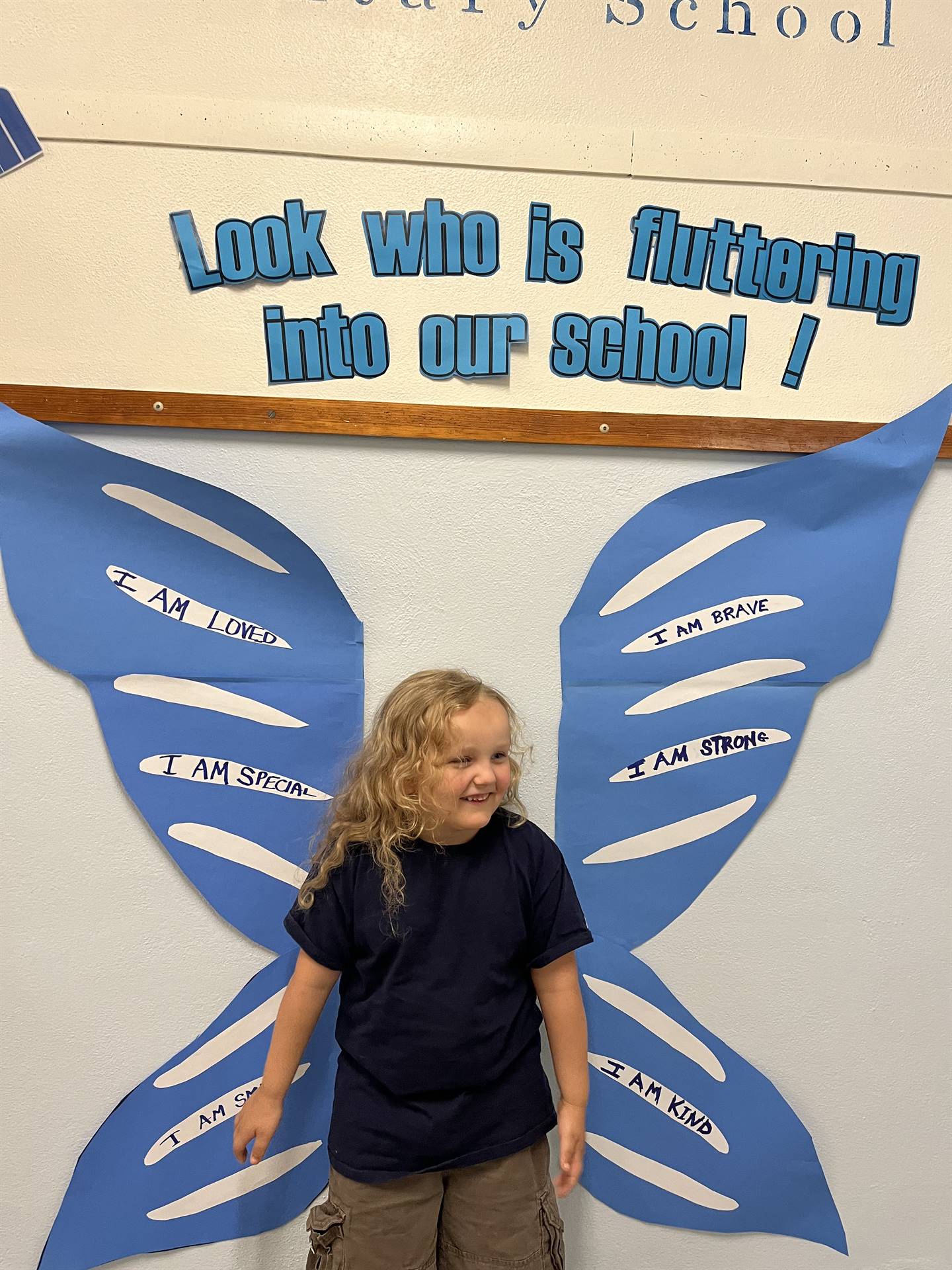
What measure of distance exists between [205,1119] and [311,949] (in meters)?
0.30

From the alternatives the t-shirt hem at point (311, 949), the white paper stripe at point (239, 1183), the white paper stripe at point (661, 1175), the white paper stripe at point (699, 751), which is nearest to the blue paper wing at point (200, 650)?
the t-shirt hem at point (311, 949)

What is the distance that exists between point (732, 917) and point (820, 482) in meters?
0.56

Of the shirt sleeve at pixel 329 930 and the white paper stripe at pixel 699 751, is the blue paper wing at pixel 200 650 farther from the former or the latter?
the white paper stripe at pixel 699 751

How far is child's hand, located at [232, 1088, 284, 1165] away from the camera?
980 millimetres

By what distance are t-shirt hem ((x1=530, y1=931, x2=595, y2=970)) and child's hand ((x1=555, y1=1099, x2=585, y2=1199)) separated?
0.16 metres

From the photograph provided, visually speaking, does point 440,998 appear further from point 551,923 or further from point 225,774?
point 225,774

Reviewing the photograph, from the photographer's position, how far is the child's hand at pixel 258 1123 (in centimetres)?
98

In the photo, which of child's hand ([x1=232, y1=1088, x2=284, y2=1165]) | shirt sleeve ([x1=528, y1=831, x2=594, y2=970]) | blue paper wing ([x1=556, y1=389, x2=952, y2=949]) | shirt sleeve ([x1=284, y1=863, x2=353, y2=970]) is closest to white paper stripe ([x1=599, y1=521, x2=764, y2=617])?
blue paper wing ([x1=556, y1=389, x2=952, y2=949])

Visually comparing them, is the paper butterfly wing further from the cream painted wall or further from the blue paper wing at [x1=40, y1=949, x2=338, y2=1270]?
the blue paper wing at [x1=40, y1=949, x2=338, y2=1270]

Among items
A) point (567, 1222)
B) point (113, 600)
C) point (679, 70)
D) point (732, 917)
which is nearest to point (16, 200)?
point (113, 600)

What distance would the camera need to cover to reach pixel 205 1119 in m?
1.08

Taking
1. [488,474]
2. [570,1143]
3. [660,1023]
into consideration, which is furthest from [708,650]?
[570,1143]

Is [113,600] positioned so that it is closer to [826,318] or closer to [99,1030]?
[99,1030]

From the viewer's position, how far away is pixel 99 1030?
108 centimetres
